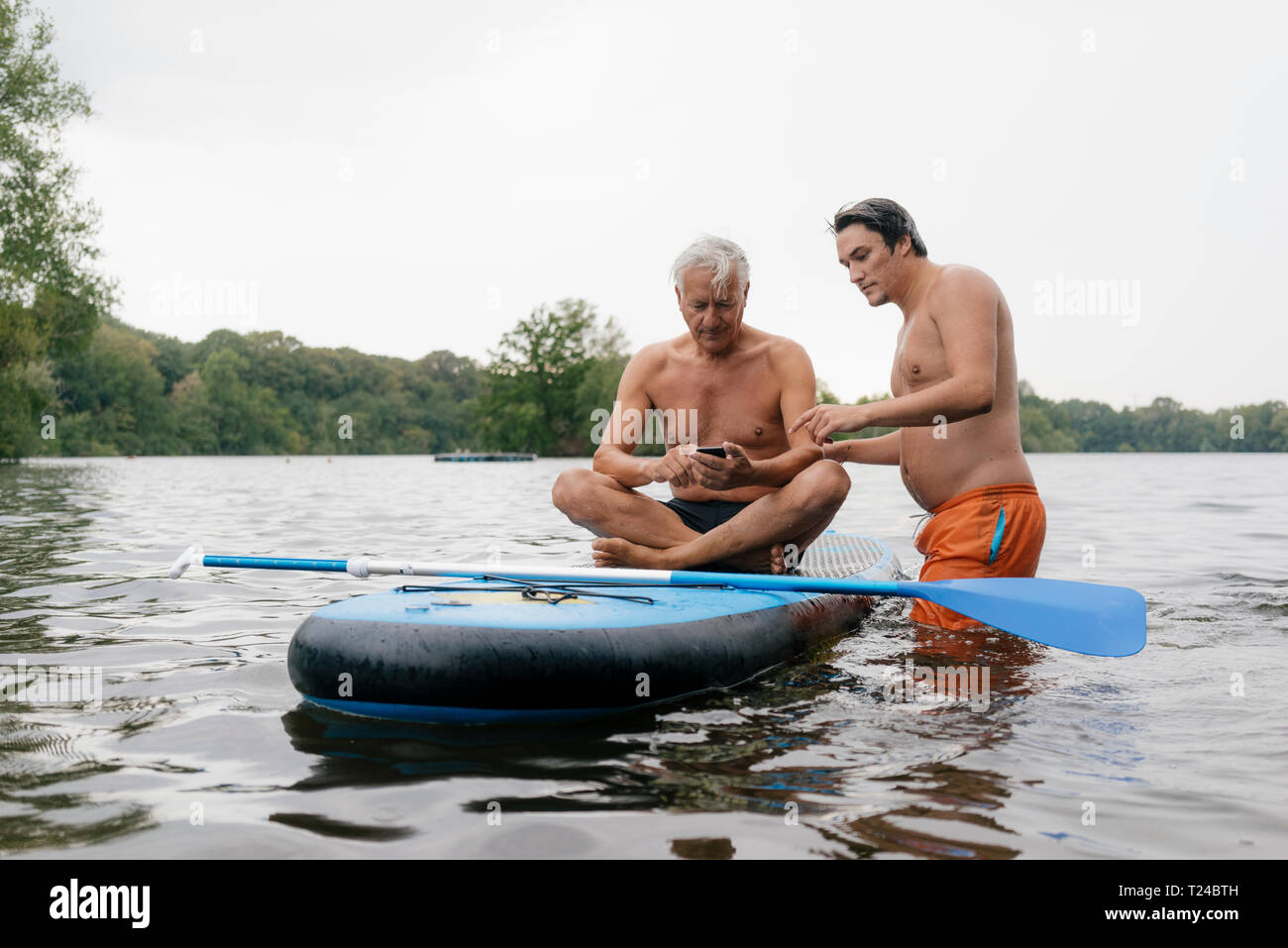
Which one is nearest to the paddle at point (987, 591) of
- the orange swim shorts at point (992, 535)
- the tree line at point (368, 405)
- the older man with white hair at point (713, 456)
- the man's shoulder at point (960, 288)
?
the orange swim shorts at point (992, 535)

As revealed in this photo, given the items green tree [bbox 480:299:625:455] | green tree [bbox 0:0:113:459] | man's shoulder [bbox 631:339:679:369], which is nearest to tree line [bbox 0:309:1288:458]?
green tree [bbox 480:299:625:455]

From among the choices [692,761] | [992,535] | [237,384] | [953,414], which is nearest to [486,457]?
[237,384]

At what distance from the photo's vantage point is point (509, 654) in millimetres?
2959

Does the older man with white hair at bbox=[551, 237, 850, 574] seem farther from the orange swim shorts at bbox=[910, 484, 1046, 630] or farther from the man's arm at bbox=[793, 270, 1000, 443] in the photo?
the orange swim shorts at bbox=[910, 484, 1046, 630]

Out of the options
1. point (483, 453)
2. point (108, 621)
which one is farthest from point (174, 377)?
point (108, 621)

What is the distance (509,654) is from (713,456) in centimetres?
148

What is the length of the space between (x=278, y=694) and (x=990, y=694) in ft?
7.81

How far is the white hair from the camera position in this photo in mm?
4391

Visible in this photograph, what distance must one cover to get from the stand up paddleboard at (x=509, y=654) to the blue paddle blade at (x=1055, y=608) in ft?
2.73

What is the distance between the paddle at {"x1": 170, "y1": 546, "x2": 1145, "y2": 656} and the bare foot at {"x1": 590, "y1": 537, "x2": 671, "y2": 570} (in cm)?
57

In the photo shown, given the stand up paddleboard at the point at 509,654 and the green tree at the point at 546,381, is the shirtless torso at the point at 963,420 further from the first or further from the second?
the green tree at the point at 546,381

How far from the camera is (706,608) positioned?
3.59 meters
